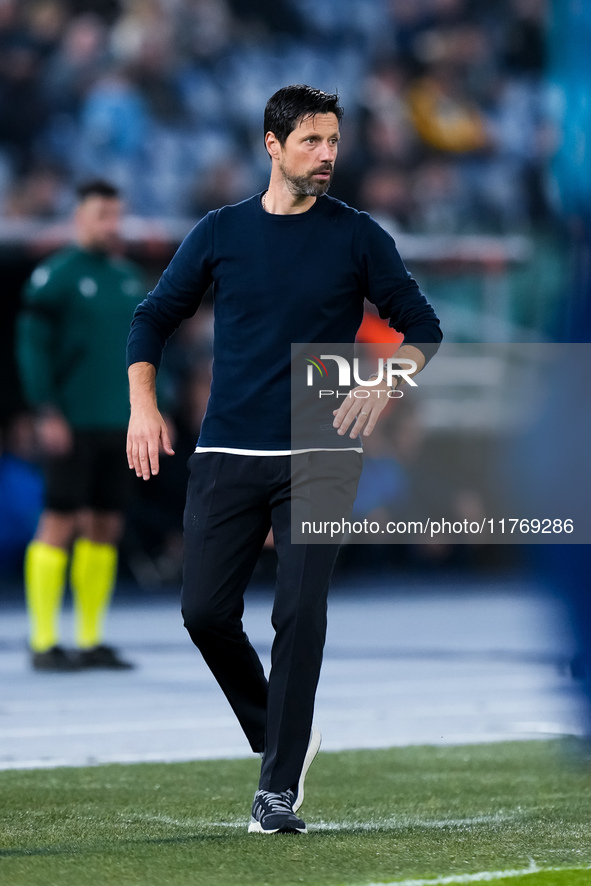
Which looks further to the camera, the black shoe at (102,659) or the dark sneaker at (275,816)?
the black shoe at (102,659)

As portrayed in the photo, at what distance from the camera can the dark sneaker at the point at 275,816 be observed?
3.45 m

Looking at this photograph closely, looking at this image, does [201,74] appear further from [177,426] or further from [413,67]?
[177,426]

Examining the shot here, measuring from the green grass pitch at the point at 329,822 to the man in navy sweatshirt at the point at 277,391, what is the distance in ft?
0.93

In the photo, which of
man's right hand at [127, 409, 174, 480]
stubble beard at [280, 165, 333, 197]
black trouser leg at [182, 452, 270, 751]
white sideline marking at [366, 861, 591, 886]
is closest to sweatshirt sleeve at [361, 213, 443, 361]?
stubble beard at [280, 165, 333, 197]

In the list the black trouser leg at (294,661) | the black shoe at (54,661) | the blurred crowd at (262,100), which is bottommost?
the black shoe at (54,661)

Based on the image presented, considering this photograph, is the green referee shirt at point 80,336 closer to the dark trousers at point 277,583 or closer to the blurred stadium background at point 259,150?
the blurred stadium background at point 259,150

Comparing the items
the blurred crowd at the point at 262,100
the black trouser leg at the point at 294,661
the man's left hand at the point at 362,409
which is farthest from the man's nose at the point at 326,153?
the blurred crowd at the point at 262,100

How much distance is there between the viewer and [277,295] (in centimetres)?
360

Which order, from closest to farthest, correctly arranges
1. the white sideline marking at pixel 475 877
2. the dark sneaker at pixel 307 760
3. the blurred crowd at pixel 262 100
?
the white sideline marking at pixel 475 877
the dark sneaker at pixel 307 760
the blurred crowd at pixel 262 100

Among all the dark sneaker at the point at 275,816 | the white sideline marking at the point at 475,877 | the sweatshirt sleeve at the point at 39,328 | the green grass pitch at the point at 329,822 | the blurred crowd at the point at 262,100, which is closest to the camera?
the white sideline marking at the point at 475,877

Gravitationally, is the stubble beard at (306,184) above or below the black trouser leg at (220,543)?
above

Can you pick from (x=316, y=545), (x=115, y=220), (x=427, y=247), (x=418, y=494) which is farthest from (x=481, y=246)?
(x=316, y=545)

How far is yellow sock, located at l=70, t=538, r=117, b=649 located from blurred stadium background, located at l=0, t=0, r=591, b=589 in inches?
126

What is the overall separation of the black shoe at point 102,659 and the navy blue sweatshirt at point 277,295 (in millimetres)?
3611
